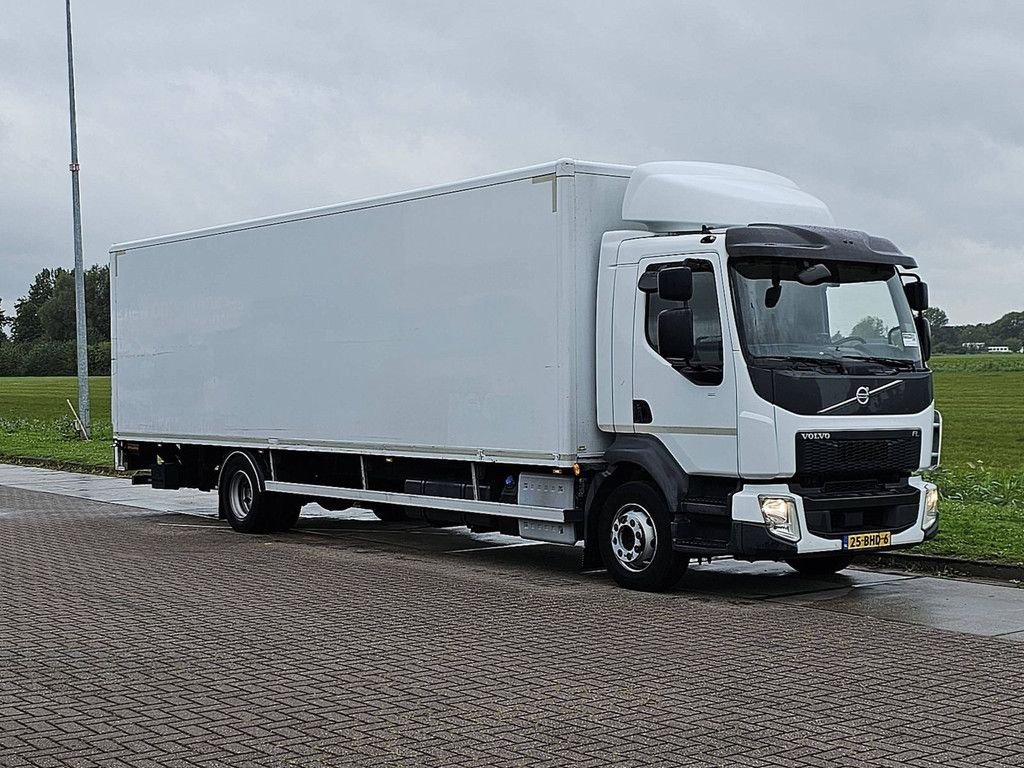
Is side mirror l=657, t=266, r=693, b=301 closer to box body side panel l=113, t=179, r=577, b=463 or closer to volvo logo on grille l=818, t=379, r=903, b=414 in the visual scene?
box body side panel l=113, t=179, r=577, b=463

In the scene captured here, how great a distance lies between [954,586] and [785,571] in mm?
1713

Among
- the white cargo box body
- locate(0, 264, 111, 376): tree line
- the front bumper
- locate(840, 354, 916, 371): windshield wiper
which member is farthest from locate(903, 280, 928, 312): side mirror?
locate(0, 264, 111, 376): tree line

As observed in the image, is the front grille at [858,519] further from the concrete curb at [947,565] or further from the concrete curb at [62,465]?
the concrete curb at [62,465]

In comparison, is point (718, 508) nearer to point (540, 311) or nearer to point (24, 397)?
point (540, 311)

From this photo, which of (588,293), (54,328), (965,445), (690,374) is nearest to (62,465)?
(965,445)

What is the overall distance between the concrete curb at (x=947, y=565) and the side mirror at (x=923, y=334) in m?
1.92

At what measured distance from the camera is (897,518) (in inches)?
457

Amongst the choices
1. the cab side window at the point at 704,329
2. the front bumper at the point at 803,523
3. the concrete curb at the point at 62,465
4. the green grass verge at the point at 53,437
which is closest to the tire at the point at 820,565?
the front bumper at the point at 803,523

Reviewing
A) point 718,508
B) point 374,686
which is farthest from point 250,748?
point 718,508

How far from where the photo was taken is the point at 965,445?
33594 millimetres

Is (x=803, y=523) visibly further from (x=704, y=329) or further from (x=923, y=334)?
(x=923, y=334)

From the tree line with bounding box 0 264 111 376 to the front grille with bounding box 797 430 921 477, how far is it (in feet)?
294

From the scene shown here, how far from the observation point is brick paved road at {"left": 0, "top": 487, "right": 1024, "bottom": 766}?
6.75m

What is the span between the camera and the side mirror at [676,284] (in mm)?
10961
